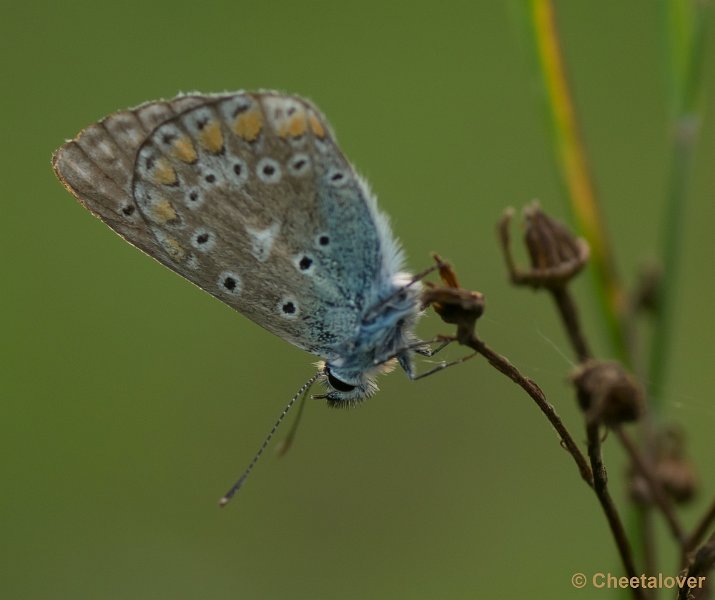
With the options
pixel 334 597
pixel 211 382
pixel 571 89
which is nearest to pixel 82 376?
pixel 211 382

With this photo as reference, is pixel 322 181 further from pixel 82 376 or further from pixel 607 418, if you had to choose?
pixel 82 376

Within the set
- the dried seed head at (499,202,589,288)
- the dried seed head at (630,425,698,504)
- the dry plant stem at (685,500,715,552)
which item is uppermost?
the dried seed head at (499,202,589,288)

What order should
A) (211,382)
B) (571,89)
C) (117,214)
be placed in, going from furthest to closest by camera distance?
(211,382) < (117,214) < (571,89)

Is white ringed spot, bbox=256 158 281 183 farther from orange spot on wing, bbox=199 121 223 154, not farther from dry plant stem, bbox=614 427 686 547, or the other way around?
dry plant stem, bbox=614 427 686 547

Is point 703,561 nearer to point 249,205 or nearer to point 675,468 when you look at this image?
point 675,468

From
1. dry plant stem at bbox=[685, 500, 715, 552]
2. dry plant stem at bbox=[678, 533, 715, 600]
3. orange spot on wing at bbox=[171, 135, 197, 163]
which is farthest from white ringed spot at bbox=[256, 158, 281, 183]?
dry plant stem at bbox=[678, 533, 715, 600]

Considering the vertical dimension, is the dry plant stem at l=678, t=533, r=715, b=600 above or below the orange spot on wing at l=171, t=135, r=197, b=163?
below

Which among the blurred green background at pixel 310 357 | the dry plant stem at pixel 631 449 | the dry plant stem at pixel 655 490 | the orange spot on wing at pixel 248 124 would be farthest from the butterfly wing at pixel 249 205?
the blurred green background at pixel 310 357
